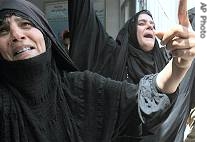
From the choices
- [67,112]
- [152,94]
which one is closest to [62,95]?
[67,112]

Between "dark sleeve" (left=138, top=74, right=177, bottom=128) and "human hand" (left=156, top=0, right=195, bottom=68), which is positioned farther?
"dark sleeve" (left=138, top=74, right=177, bottom=128)

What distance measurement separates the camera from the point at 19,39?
1269 millimetres

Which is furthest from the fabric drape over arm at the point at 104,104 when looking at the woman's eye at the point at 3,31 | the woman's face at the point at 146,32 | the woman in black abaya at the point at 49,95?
the woman's eye at the point at 3,31

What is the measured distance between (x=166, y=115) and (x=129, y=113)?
0.41 feet

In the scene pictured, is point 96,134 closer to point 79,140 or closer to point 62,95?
point 79,140

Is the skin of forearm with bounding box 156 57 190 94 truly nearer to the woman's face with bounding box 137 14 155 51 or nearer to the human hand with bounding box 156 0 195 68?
the human hand with bounding box 156 0 195 68

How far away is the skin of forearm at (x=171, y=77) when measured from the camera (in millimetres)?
1162

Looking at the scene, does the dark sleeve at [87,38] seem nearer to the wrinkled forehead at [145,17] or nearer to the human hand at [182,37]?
→ the wrinkled forehead at [145,17]

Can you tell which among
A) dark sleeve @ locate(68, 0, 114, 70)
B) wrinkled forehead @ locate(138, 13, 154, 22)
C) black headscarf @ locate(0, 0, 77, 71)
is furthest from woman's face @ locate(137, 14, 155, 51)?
black headscarf @ locate(0, 0, 77, 71)

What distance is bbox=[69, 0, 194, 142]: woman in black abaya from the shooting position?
125 cm

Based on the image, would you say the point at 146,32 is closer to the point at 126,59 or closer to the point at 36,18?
the point at 126,59

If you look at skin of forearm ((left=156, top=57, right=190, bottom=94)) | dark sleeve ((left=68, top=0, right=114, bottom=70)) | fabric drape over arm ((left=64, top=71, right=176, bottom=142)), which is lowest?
fabric drape over arm ((left=64, top=71, right=176, bottom=142))

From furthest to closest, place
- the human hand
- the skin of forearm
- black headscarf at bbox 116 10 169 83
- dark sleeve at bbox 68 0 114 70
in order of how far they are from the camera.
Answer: dark sleeve at bbox 68 0 114 70, black headscarf at bbox 116 10 169 83, the skin of forearm, the human hand

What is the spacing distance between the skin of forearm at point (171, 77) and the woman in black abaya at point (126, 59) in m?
0.03
